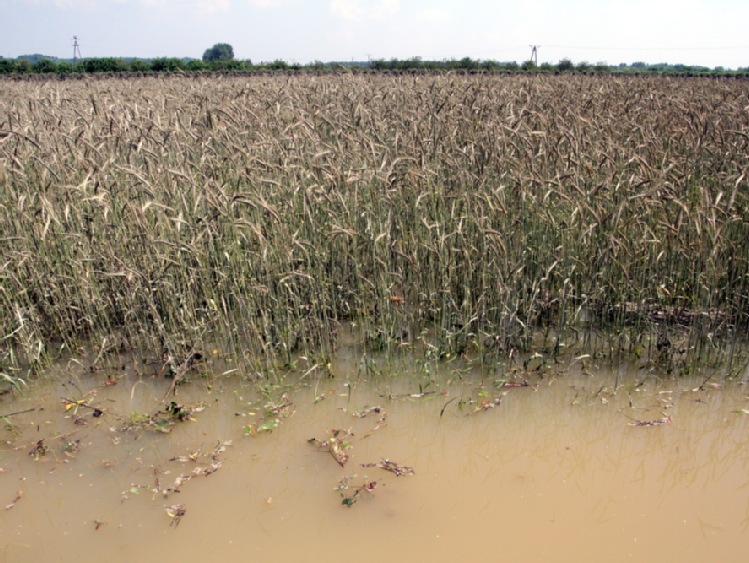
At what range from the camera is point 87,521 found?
2.69 m

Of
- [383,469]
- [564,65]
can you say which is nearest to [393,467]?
[383,469]

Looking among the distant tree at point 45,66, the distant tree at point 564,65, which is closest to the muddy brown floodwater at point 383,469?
the distant tree at point 564,65

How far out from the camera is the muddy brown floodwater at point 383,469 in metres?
2.53

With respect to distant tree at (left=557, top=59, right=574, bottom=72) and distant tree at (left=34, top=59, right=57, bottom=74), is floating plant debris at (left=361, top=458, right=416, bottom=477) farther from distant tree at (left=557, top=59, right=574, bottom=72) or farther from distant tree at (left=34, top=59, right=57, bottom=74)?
distant tree at (left=34, top=59, right=57, bottom=74)

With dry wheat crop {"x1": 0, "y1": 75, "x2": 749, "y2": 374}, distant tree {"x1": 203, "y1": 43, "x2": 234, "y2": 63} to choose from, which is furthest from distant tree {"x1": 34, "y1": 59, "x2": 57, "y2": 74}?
distant tree {"x1": 203, "y1": 43, "x2": 234, "y2": 63}

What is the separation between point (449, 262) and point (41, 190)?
3052 mm

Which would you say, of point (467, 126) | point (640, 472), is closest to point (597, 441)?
point (640, 472)

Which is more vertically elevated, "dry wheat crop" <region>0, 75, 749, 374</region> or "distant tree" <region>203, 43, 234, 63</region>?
"distant tree" <region>203, 43, 234, 63</region>

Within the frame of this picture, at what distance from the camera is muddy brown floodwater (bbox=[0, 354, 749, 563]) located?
99.4 inches

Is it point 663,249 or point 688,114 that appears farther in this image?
point 688,114

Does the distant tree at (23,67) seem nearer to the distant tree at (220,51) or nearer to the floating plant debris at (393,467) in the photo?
the floating plant debris at (393,467)

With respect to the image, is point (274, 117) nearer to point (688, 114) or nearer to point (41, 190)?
point (41, 190)

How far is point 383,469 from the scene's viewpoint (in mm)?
2961

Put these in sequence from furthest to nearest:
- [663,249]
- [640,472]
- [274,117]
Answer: [274,117] → [663,249] → [640,472]
